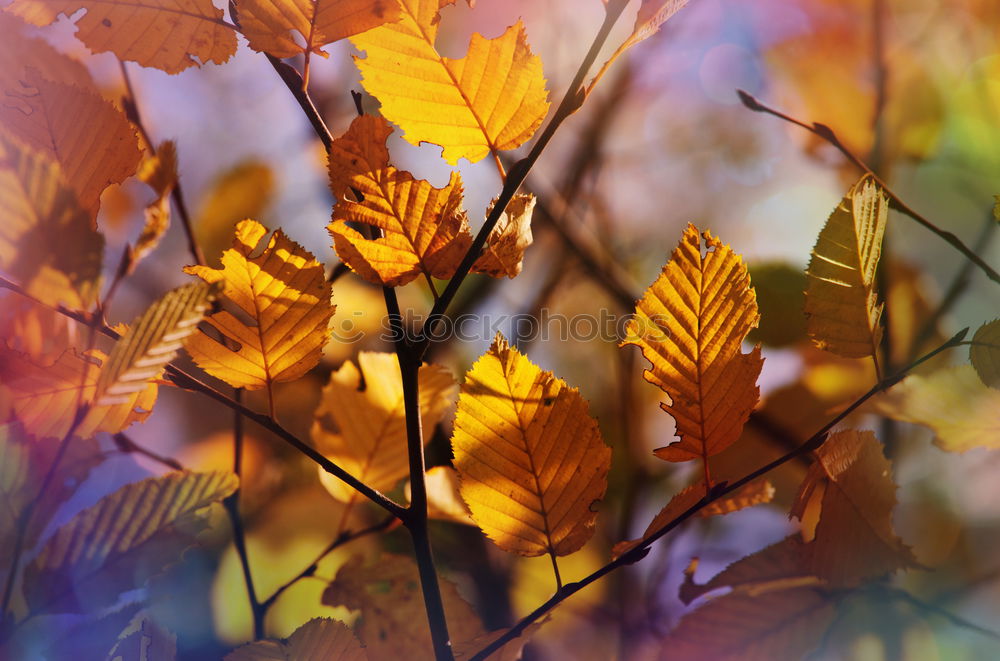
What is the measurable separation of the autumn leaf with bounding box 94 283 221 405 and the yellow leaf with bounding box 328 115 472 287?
0.14 ft

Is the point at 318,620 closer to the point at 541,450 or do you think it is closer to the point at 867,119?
the point at 541,450

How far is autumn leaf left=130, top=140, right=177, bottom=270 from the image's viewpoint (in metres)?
0.14

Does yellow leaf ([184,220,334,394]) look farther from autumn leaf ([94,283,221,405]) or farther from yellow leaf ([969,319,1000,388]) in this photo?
yellow leaf ([969,319,1000,388])

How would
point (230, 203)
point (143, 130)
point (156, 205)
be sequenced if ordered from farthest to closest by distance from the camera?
point (230, 203) < point (143, 130) < point (156, 205)

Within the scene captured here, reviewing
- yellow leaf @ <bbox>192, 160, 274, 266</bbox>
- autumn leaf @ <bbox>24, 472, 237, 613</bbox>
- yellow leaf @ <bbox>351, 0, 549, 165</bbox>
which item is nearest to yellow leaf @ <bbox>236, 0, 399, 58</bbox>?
yellow leaf @ <bbox>351, 0, 549, 165</bbox>

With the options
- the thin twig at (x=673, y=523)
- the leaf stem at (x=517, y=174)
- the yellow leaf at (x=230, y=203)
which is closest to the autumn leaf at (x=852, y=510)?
the thin twig at (x=673, y=523)

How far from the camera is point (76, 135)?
19 cm

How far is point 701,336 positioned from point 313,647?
15 centimetres

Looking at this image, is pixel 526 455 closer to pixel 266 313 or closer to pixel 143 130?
pixel 266 313

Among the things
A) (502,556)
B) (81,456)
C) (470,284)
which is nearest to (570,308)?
(470,284)

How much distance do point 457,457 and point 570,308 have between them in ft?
1.70

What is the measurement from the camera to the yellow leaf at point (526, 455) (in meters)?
0.19

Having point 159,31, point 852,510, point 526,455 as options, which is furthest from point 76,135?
point 852,510

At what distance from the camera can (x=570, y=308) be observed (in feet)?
2.31
